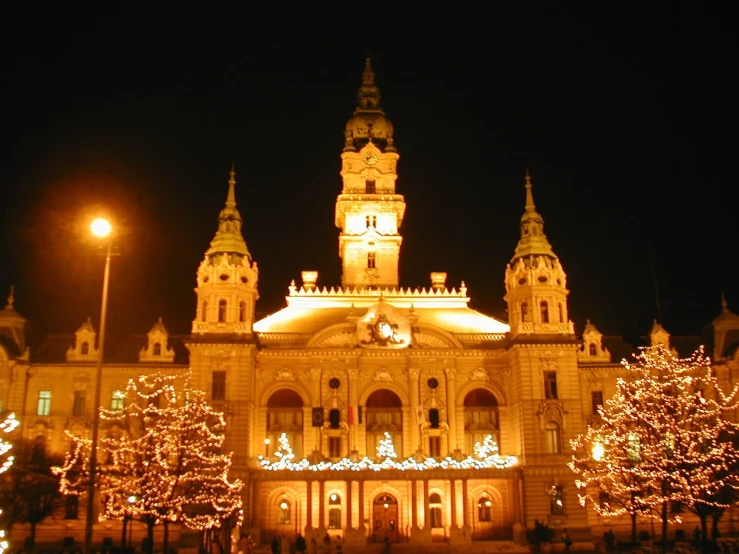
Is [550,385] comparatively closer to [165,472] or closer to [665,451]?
[665,451]

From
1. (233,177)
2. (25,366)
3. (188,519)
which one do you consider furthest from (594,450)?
(25,366)

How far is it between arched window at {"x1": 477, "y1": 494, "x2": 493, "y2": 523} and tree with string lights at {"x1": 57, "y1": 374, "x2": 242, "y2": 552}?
1986 centimetres

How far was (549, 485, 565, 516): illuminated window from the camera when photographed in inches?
2557

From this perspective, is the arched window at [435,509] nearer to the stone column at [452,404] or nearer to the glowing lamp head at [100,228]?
the stone column at [452,404]

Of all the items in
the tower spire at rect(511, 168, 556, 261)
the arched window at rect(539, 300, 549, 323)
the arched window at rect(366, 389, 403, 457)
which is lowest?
the arched window at rect(366, 389, 403, 457)

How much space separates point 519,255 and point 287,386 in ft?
75.4

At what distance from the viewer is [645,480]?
55.9 metres

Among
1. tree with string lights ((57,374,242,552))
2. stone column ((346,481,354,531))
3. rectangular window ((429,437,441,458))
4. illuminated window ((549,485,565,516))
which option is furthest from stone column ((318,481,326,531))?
illuminated window ((549,485,565,516))

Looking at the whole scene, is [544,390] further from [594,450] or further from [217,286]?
[217,286]

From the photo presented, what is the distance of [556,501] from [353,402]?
1789cm

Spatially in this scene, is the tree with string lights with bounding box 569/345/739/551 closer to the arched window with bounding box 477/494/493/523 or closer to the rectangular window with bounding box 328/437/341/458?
the arched window with bounding box 477/494/493/523

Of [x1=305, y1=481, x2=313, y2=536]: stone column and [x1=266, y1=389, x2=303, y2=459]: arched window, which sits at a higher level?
[x1=266, y1=389, x2=303, y2=459]: arched window

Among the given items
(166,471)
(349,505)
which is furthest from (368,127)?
(166,471)

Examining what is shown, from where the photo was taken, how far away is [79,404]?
71438mm
